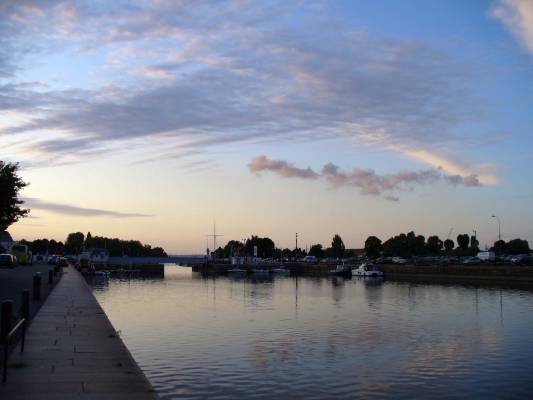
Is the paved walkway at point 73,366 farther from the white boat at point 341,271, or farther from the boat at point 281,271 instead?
the boat at point 281,271

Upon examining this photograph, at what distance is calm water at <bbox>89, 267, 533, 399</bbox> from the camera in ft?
73.6

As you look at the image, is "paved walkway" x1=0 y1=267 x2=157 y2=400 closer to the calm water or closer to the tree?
the calm water

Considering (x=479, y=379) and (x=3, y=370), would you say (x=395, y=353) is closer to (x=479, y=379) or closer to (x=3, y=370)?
(x=479, y=379)

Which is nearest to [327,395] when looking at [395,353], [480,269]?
[395,353]

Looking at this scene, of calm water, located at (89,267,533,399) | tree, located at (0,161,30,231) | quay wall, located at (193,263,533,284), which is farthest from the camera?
quay wall, located at (193,263,533,284)

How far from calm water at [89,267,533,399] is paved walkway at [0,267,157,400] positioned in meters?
2.29

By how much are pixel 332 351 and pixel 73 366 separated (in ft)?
49.0

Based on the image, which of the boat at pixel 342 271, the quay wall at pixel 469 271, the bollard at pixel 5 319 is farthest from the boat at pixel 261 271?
the bollard at pixel 5 319

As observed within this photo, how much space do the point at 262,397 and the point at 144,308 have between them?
37543mm

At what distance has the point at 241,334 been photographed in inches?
1455

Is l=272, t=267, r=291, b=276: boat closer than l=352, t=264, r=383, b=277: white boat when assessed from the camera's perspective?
No

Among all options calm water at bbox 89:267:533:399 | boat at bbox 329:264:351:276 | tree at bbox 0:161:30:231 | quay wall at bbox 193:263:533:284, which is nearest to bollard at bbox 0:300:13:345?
calm water at bbox 89:267:533:399

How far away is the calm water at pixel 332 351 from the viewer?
73.6ft

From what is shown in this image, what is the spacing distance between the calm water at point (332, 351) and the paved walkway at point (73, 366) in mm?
2286
